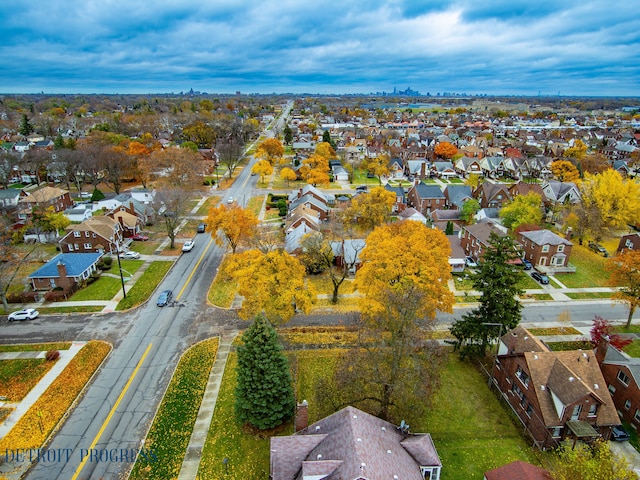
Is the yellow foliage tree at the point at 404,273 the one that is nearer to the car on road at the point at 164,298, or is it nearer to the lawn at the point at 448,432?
the lawn at the point at 448,432

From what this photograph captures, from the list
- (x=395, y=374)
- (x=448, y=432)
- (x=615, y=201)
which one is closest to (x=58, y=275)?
(x=395, y=374)

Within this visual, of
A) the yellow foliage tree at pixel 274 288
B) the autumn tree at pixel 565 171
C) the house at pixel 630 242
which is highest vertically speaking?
the autumn tree at pixel 565 171

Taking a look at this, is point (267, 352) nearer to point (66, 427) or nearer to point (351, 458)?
point (351, 458)

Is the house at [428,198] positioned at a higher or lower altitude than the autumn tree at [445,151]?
lower

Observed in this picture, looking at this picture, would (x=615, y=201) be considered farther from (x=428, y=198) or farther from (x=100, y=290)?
(x=100, y=290)

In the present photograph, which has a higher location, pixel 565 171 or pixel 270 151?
pixel 270 151

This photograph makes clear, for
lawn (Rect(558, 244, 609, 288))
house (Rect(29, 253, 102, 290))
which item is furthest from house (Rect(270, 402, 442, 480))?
lawn (Rect(558, 244, 609, 288))

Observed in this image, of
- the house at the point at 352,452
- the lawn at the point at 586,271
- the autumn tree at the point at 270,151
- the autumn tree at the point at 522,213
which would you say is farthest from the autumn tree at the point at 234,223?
the autumn tree at the point at 270,151
